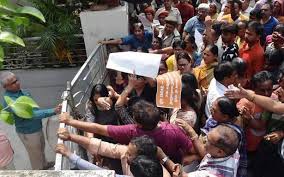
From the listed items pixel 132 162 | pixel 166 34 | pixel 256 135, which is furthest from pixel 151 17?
pixel 132 162

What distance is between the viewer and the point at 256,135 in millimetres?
3424

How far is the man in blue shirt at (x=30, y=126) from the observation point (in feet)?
14.5

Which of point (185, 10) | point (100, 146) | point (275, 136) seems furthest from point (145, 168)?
point (185, 10)

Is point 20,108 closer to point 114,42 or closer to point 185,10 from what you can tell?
point 114,42

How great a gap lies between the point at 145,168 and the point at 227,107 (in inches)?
37.6

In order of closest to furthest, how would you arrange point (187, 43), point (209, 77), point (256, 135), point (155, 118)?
point (155, 118), point (256, 135), point (209, 77), point (187, 43)

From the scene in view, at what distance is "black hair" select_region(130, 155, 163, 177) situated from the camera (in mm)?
2330

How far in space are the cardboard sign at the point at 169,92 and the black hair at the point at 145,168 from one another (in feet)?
3.27

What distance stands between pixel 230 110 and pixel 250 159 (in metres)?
0.86

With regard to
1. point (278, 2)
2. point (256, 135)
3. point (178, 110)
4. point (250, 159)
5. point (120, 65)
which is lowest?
point (250, 159)

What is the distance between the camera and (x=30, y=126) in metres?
4.86

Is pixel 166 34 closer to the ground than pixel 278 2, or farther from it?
closer to the ground

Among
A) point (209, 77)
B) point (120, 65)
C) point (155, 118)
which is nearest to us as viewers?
point (155, 118)

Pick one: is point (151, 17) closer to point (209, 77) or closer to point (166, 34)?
point (166, 34)
